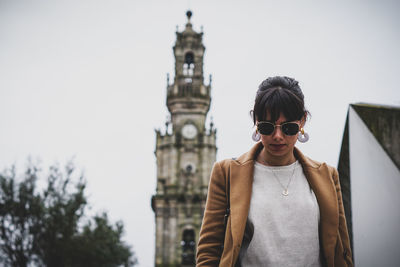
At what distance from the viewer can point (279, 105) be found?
277cm

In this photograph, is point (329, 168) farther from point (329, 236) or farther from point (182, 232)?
point (182, 232)

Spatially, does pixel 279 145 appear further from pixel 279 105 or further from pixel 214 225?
pixel 214 225

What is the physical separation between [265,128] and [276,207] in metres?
0.53

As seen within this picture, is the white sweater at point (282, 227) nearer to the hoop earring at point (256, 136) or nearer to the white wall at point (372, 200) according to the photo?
the hoop earring at point (256, 136)

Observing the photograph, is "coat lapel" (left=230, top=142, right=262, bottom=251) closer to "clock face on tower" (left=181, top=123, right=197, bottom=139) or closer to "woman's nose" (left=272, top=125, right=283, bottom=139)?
"woman's nose" (left=272, top=125, right=283, bottom=139)

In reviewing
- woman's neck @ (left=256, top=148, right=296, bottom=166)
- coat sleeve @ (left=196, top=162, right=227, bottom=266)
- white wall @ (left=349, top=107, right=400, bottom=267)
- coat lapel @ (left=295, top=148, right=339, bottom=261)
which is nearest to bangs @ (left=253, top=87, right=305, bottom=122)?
woman's neck @ (left=256, top=148, right=296, bottom=166)

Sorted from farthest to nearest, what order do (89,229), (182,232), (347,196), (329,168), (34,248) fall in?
(182,232)
(89,229)
(34,248)
(347,196)
(329,168)

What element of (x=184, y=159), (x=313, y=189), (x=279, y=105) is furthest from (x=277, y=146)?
(x=184, y=159)

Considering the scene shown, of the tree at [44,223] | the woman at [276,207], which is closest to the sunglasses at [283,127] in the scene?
the woman at [276,207]

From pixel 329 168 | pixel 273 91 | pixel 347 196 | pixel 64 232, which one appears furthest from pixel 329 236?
pixel 64 232

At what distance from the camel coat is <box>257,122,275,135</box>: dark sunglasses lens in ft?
0.91

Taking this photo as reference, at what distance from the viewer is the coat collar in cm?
275

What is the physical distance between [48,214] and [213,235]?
27691mm

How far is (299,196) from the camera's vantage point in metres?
2.87
